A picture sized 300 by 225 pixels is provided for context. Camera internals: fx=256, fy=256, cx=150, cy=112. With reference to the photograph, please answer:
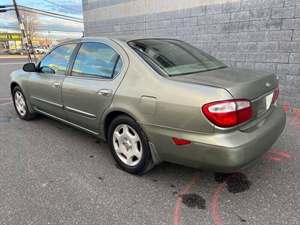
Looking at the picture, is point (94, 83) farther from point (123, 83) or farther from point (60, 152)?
point (60, 152)

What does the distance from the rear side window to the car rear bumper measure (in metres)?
0.90

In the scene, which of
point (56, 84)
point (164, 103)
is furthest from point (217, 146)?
point (56, 84)

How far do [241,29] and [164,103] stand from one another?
4247 millimetres

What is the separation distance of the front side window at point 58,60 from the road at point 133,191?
1.19 m

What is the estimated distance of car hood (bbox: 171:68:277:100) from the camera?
7.52 feet

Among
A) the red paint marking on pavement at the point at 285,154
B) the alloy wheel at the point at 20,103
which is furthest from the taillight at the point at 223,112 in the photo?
the alloy wheel at the point at 20,103

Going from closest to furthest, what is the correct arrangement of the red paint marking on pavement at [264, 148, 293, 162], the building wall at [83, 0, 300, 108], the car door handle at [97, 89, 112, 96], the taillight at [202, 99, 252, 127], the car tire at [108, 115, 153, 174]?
the taillight at [202, 99, 252, 127], the car tire at [108, 115, 153, 174], the car door handle at [97, 89, 112, 96], the red paint marking on pavement at [264, 148, 293, 162], the building wall at [83, 0, 300, 108]

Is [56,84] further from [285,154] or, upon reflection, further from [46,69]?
[285,154]

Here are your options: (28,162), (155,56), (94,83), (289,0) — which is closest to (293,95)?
(289,0)

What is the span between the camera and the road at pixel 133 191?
7.37 feet

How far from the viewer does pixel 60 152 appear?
356 cm

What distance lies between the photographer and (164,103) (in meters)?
2.41

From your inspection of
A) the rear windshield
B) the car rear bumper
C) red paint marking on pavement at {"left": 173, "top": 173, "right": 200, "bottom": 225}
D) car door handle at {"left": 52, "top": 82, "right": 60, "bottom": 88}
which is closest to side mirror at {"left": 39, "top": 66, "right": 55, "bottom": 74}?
car door handle at {"left": 52, "top": 82, "right": 60, "bottom": 88}

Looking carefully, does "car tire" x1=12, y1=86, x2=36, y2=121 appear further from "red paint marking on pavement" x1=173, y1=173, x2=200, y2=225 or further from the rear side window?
"red paint marking on pavement" x1=173, y1=173, x2=200, y2=225
